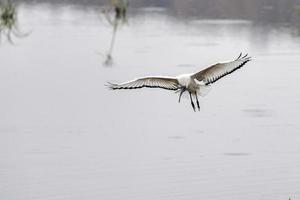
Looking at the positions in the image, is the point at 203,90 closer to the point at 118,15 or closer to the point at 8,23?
the point at 8,23

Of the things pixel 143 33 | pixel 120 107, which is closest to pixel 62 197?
pixel 120 107

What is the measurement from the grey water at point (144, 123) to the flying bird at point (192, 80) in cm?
364

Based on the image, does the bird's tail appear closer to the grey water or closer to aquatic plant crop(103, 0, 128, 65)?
the grey water

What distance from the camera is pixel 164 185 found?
41.8 feet

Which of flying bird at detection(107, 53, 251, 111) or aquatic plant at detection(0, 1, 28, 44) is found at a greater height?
aquatic plant at detection(0, 1, 28, 44)

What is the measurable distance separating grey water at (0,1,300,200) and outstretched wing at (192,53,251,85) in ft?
11.9

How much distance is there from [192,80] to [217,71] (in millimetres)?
308

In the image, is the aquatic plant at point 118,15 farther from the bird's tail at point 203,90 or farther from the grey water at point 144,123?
the bird's tail at point 203,90

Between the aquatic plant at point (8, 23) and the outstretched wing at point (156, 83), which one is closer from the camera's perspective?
the outstretched wing at point (156, 83)

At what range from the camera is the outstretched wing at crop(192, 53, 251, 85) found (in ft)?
28.5

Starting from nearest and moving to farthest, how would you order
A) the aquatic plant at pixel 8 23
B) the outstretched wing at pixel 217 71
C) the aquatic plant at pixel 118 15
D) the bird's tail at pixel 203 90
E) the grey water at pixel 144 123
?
the bird's tail at pixel 203 90 → the outstretched wing at pixel 217 71 → the grey water at pixel 144 123 → the aquatic plant at pixel 8 23 → the aquatic plant at pixel 118 15

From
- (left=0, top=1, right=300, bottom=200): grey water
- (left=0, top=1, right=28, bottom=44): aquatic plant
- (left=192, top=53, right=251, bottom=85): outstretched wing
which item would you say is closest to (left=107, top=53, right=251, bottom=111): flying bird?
(left=192, top=53, right=251, bottom=85): outstretched wing

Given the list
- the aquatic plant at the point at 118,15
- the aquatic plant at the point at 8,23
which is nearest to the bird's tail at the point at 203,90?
the aquatic plant at the point at 118,15

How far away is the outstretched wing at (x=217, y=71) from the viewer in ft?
28.5
